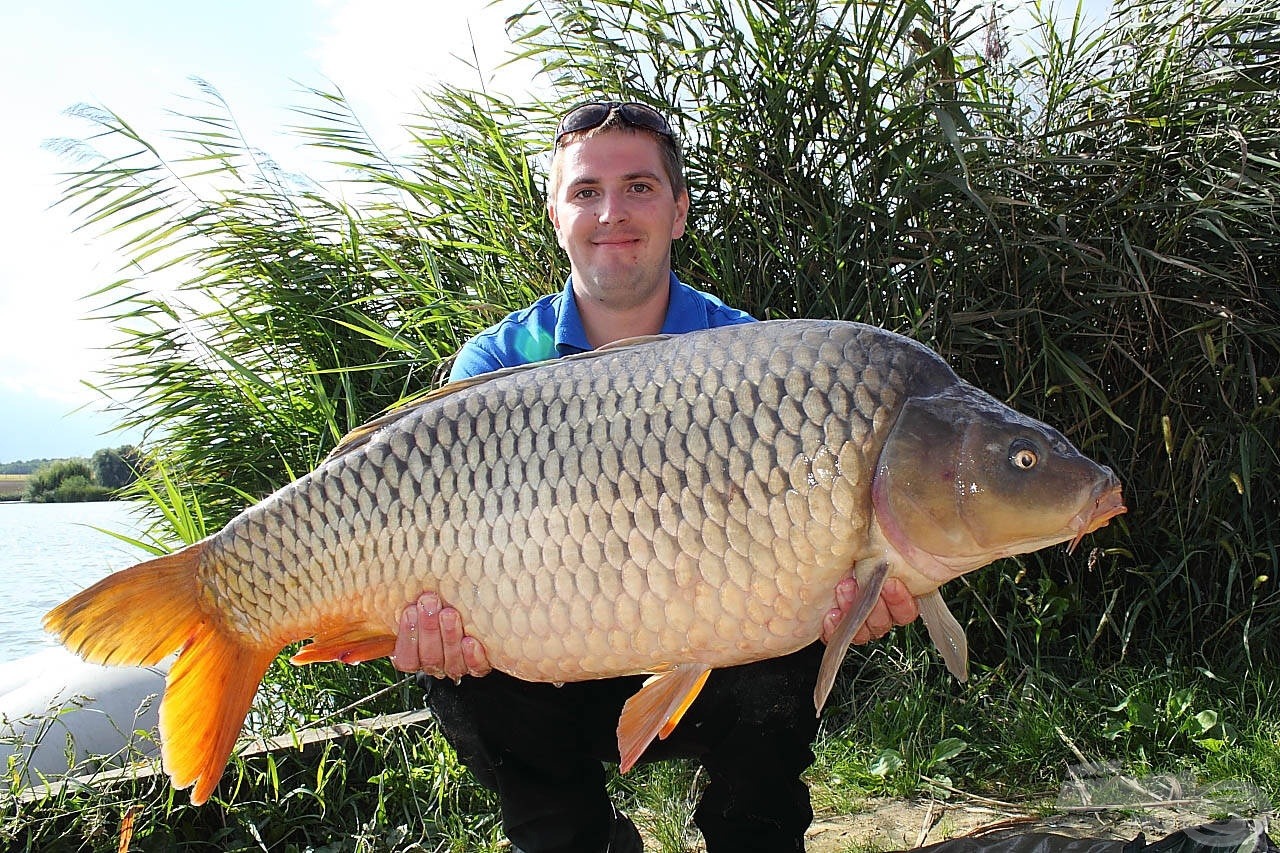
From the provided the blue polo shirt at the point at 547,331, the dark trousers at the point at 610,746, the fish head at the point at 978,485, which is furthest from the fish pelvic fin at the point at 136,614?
the fish head at the point at 978,485

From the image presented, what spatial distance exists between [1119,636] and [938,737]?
1.81ft

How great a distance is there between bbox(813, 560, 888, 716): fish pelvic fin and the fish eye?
208 millimetres

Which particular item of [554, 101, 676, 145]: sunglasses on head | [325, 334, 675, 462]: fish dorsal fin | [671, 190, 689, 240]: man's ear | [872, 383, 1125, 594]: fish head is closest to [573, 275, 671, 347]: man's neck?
[671, 190, 689, 240]: man's ear

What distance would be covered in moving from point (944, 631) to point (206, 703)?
1.06m

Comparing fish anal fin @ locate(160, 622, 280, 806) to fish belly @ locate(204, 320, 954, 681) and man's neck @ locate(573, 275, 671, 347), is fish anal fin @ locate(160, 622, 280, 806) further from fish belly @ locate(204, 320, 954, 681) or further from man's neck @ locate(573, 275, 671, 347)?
man's neck @ locate(573, 275, 671, 347)

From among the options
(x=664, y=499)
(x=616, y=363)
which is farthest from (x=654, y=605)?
(x=616, y=363)

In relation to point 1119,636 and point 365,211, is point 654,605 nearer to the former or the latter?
point 1119,636

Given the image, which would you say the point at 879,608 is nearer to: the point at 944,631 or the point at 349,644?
the point at 944,631

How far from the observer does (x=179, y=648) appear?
148 cm

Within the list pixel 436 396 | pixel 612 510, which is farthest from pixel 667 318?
pixel 612 510

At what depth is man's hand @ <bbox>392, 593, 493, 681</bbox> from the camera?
1.40 meters

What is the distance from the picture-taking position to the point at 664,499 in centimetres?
129

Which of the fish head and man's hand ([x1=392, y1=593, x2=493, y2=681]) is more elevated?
the fish head

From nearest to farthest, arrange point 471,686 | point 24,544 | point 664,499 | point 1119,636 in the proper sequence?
1. point 664,499
2. point 471,686
3. point 1119,636
4. point 24,544
